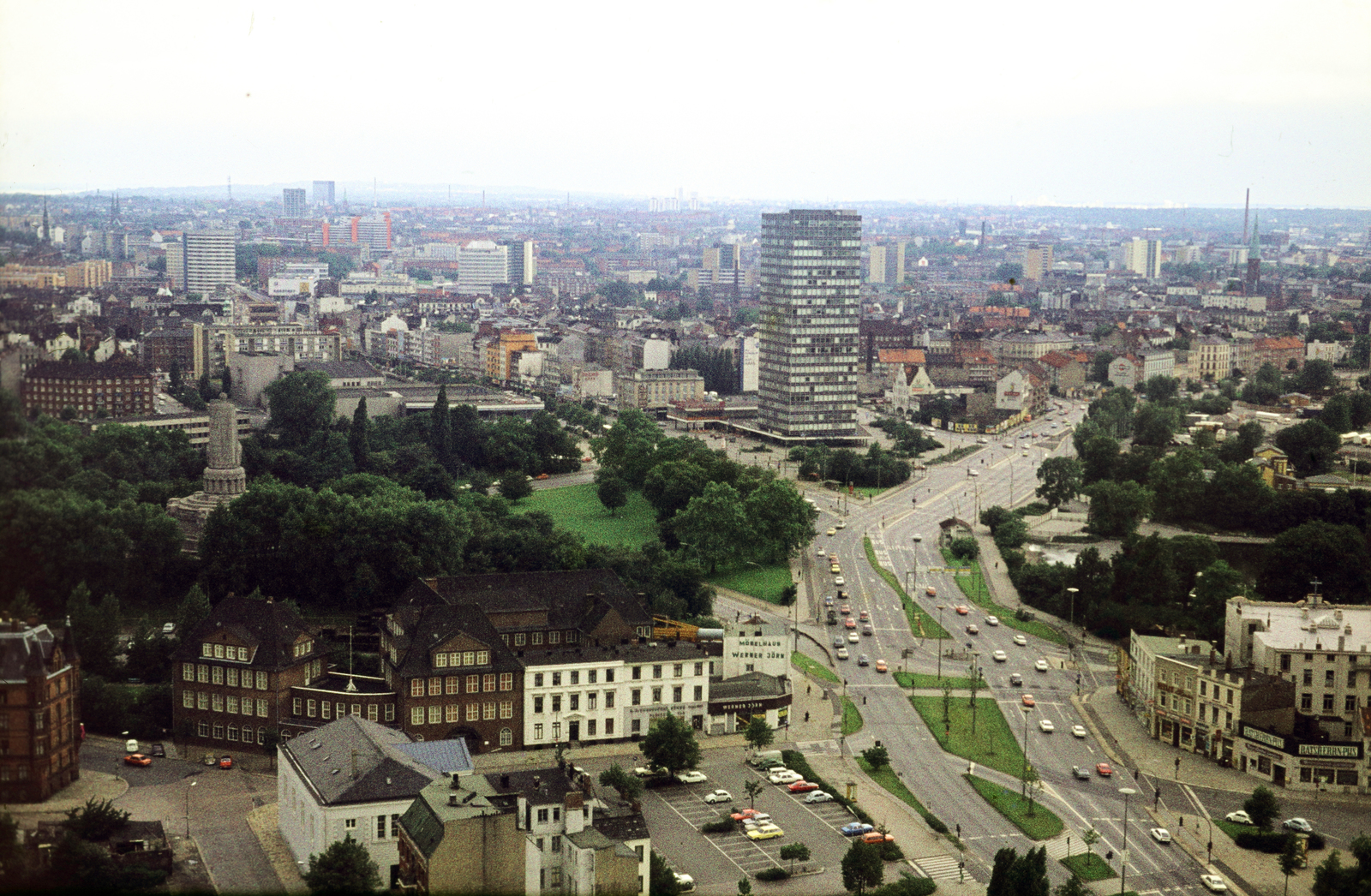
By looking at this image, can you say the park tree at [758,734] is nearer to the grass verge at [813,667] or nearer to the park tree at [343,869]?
the grass verge at [813,667]

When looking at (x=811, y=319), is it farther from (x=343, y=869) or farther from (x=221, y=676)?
(x=343, y=869)

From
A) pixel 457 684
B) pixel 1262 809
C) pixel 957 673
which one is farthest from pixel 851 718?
pixel 1262 809

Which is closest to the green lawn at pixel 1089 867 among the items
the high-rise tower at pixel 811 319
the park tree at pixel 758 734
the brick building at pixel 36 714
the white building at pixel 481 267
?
the park tree at pixel 758 734

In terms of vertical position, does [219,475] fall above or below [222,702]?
Answer: above

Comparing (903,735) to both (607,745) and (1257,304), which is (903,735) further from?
(1257,304)

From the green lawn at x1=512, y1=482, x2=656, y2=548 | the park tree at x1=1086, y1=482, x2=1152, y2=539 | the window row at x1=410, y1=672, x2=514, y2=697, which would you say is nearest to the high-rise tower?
the green lawn at x1=512, y1=482, x2=656, y2=548
